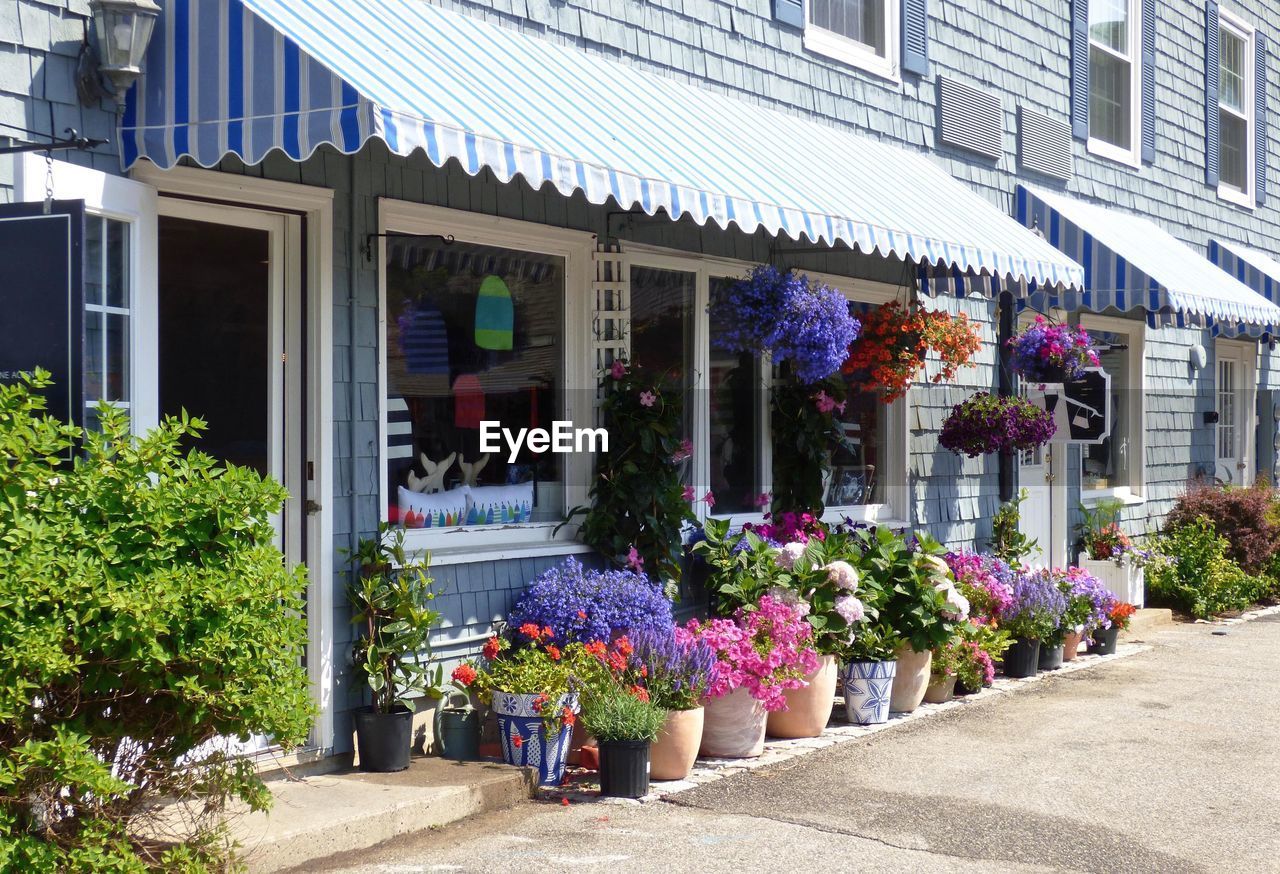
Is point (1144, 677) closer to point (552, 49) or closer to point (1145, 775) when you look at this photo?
point (1145, 775)

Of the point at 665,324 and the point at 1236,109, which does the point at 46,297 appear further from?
the point at 1236,109

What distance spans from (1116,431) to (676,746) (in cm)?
846

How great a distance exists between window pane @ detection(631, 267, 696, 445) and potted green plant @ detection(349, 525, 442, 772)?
2064 mm

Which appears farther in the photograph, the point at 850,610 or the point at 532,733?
the point at 850,610

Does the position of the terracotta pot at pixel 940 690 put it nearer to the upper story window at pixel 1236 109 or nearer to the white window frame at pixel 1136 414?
the white window frame at pixel 1136 414

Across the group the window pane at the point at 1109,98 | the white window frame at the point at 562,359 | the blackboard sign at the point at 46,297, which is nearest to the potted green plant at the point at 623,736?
the white window frame at the point at 562,359

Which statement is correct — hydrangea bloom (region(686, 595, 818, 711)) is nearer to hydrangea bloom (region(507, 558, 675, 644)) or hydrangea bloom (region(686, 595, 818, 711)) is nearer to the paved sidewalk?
hydrangea bloom (region(507, 558, 675, 644))

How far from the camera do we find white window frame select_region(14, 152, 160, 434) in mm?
4918

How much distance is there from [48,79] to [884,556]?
4.90m

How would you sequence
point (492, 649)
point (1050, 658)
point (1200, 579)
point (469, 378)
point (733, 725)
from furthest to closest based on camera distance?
point (1200, 579) → point (1050, 658) → point (469, 378) → point (733, 725) → point (492, 649)

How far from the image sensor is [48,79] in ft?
16.6

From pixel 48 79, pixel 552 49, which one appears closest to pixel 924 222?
pixel 552 49

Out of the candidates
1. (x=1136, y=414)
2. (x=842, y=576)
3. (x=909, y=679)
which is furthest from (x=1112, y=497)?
(x=842, y=576)

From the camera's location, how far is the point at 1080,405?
10867 mm
